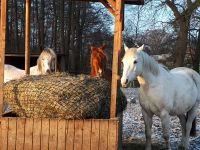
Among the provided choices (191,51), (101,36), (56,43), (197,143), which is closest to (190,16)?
(191,51)

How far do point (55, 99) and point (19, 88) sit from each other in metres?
0.66

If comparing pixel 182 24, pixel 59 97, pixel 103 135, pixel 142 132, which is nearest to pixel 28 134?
pixel 59 97

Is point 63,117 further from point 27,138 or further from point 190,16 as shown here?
point 190,16

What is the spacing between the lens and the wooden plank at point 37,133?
5469mm

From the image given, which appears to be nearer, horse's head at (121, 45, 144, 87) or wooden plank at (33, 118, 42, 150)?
wooden plank at (33, 118, 42, 150)

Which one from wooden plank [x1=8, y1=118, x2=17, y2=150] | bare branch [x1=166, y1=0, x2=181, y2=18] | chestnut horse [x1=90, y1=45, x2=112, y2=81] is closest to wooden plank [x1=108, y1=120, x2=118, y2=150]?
wooden plank [x1=8, y1=118, x2=17, y2=150]

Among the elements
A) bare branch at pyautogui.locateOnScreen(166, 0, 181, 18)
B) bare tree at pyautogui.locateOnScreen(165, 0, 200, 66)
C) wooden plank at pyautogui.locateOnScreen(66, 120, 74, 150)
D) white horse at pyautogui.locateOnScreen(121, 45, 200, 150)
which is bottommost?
wooden plank at pyautogui.locateOnScreen(66, 120, 74, 150)

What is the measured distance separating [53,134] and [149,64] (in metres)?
2.34

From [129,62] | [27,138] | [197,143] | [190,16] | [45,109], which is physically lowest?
[197,143]

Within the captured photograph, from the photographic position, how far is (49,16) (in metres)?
28.9

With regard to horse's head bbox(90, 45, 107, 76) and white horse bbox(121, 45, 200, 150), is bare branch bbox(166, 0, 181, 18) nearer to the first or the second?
white horse bbox(121, 45, 200, 150)

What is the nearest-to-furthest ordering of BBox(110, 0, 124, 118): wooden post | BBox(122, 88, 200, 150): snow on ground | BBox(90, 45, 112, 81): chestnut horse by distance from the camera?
BBox(110, 0, 124, 118): wooden post, BBox(90, 45, 112, 81): chestnut horse, BBox(122, 88, 200, 150): snow on ground

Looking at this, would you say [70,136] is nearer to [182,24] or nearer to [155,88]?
[155,88]

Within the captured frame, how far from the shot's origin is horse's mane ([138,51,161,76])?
6679mm
